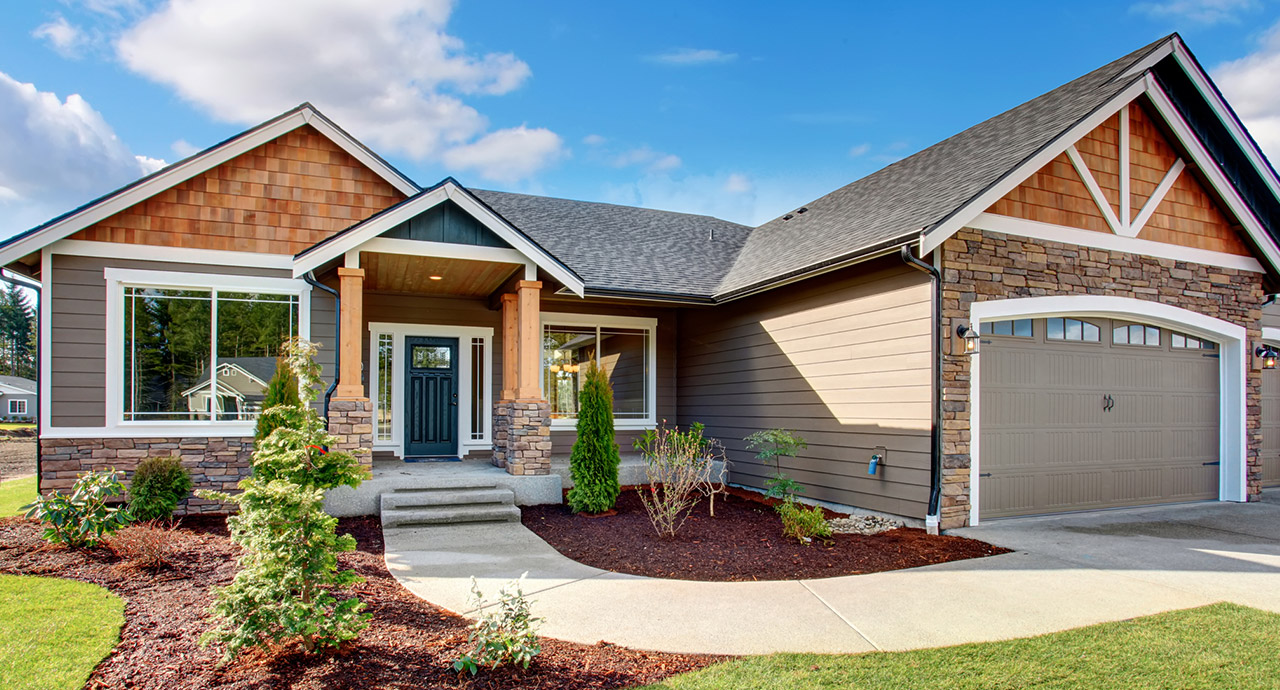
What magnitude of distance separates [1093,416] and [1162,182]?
129 inches

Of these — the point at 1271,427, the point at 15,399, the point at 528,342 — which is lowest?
the point at 15,399

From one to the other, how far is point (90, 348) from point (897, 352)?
931 cm

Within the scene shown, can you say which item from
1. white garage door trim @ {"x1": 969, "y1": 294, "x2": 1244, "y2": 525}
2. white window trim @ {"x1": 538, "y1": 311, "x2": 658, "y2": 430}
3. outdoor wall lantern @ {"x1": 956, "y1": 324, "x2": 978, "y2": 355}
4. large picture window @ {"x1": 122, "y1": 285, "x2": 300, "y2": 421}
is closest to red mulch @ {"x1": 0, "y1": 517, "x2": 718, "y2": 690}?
large picture window @ {"x1": 122, "y1": 285, "x2": 300, "y2": 421}

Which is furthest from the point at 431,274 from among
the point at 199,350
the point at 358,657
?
the point at 358,657

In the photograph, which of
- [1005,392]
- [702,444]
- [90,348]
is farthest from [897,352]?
[90,348]

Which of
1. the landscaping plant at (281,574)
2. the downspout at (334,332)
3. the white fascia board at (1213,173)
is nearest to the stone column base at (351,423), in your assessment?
the downspout at (334,332)

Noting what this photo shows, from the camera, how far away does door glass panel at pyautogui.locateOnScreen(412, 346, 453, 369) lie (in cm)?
1046

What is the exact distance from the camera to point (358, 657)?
11.9ft

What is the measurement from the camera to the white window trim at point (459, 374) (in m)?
10.1

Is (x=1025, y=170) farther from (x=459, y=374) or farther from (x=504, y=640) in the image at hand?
(x=459, y=374)

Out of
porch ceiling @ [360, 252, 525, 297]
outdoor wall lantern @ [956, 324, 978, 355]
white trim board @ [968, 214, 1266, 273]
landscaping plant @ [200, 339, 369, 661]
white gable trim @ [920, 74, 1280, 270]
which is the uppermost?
white gable trim @ [920, 74, 1280, 270]

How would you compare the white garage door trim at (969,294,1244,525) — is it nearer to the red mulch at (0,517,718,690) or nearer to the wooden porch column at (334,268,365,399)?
the red mulch at (0,517,718,690)

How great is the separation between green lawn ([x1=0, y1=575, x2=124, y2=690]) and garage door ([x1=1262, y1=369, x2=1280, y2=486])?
1449 cm

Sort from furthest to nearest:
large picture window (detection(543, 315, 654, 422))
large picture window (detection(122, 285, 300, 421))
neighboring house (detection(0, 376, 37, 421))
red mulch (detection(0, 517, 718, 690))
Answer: neighboring house (detection(0, 376, 37, 421)), large picture window (detection(543, 315, 654, 422)), large picture window (detection(122, 285, 300, 421)), red mulch (detection(0, 517, 718, 690))
